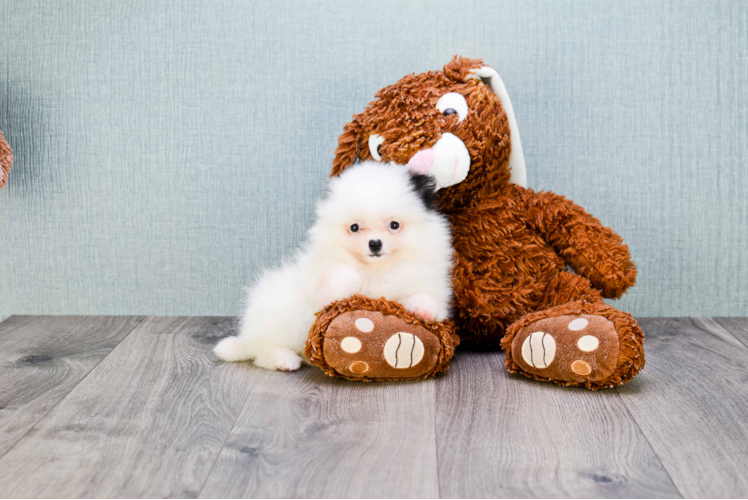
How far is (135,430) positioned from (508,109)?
861 millimetres

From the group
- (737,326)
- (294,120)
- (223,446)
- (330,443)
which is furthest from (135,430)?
(737,326)

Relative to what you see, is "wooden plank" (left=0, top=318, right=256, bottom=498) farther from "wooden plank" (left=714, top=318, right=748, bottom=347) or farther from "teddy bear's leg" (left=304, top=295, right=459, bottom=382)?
"wooden plank" (left=714, top=318, right=748, bottom=347)

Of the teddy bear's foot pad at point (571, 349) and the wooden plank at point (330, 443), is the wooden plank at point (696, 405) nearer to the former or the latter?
the teddy bear's foot pad at point (571, 349)

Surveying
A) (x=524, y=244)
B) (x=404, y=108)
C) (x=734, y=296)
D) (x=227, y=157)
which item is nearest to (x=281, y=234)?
(x=227, y=157)

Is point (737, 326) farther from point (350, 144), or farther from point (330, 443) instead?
point (330, 443)

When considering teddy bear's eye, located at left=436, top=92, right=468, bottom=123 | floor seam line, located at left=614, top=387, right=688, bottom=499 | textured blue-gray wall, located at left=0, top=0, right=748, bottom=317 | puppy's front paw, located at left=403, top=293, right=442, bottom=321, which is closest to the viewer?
floor seam line, located at left=614, top=387, right=688, bottom=499

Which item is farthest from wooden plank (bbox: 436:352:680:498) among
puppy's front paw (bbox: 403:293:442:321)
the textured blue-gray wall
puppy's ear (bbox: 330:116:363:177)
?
the textured blue-gray wall

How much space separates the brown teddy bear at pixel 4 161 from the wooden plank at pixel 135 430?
1.46ft

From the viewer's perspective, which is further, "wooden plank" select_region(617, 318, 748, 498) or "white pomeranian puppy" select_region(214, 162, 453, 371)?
"white pomeranian puppy" select_region(214, 162, 453, 371)

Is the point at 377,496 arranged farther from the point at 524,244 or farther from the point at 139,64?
the point at 139,64

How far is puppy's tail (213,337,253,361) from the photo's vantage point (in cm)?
124

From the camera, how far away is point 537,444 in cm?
89

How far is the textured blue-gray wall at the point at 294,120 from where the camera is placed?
1467 mm

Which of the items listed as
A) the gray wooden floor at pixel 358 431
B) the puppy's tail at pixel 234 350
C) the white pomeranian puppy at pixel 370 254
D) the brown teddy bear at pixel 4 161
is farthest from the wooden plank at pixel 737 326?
the brown teddy bear at pixel 4 161
